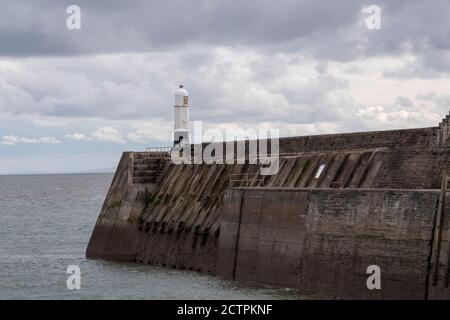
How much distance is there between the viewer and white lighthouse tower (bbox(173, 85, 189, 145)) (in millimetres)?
44781

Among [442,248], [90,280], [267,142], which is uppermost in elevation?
[267,142]

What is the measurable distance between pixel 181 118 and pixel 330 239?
60.0 feet

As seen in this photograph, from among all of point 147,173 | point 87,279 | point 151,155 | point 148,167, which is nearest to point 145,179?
point 147,173

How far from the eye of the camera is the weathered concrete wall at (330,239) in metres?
25.0

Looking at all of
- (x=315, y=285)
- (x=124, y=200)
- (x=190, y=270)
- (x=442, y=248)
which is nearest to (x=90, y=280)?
(x=190, y=270)

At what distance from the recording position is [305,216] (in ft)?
96.0

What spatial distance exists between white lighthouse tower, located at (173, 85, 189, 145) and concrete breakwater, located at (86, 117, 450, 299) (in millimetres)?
1305

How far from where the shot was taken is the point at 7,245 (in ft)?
167

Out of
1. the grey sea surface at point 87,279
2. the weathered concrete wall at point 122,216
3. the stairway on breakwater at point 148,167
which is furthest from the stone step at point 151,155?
the grey sea surface at point 87,279

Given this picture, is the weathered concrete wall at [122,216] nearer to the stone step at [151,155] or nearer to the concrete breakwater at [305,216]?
the concrete breakwater at [305,216]

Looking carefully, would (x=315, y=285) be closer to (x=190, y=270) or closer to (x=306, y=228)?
(x=306, y=228)

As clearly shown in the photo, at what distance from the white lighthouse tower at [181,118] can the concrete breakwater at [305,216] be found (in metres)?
1.30

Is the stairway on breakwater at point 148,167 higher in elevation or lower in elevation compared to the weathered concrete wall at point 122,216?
higher
